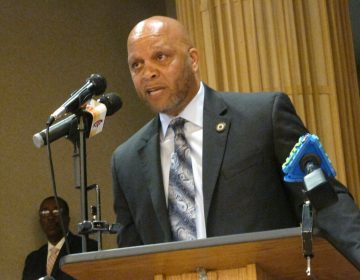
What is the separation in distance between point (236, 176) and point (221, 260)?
677mm

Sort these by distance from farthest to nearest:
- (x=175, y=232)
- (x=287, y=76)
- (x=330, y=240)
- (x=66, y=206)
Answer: (x=66, y=206) < (x=287, y=76) < (x=175, y=232) < (x=330, y=240)

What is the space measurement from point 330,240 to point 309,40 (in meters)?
3.36

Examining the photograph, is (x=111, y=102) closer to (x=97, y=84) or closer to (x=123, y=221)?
(x=97, y=84)

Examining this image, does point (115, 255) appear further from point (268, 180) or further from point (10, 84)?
point (10, 84)

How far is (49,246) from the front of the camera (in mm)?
7574

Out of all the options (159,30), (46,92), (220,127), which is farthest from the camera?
(46,92)

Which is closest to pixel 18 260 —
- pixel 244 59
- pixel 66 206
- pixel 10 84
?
pixel 66 206

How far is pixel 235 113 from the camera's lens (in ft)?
10.9

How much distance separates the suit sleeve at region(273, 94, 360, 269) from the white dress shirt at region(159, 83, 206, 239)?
0.89 feet

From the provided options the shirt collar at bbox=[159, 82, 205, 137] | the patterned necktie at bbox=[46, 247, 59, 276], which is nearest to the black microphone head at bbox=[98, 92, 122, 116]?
the shirt collar at bbox=[159, 82, 205, 137]

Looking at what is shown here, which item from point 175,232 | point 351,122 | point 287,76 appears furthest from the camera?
point 351,122

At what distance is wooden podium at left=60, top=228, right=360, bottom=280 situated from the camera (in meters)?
2.37

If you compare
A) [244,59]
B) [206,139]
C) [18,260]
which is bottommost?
[18,260]

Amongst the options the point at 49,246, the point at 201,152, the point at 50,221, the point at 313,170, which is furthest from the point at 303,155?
the point at 50,221
